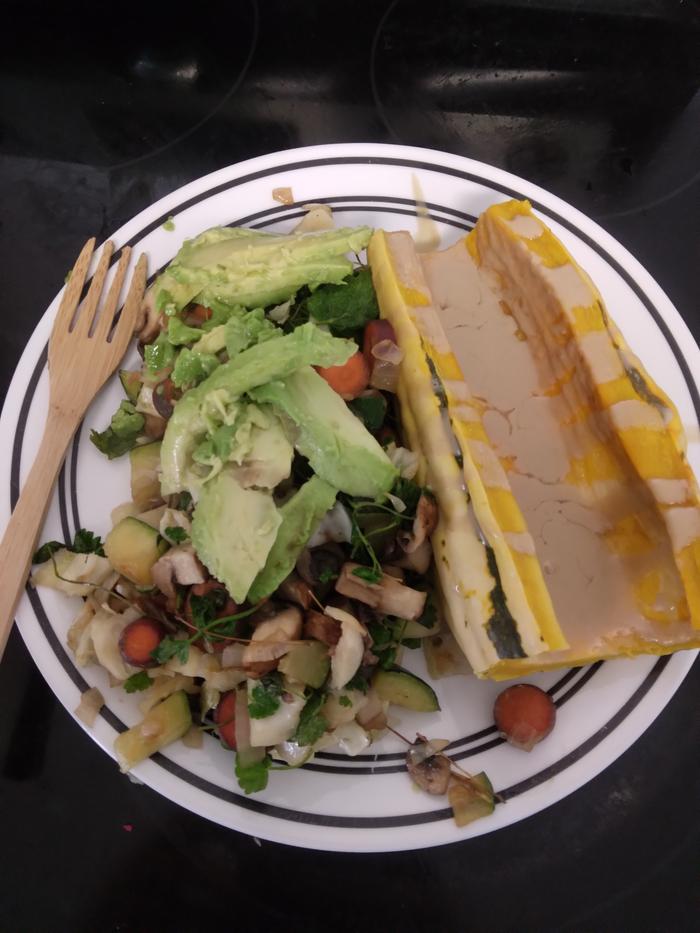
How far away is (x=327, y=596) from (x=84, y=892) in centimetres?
146

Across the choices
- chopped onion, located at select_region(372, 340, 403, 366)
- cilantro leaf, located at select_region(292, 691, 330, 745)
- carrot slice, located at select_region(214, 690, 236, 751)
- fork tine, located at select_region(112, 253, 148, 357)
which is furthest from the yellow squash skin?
fork tine, located at select_region(112, 253, 148, 357)

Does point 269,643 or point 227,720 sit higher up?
point 269,643

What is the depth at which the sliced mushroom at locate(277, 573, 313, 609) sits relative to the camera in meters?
1.88

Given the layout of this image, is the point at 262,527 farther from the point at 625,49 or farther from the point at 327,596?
the point at 625,49

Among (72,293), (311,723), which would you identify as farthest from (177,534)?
(72,293)

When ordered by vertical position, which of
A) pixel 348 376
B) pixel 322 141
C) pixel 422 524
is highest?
pixel 322 141

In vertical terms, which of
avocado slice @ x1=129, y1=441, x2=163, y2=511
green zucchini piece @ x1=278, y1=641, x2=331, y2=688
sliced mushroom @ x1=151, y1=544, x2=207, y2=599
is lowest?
green zucchini piece @ x1=278, y1=641, x2=331, y2=688

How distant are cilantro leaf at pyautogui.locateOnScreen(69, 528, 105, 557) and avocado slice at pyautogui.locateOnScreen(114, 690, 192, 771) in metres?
0.54

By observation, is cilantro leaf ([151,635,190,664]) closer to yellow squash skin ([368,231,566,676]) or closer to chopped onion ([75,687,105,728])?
chopped onion ([75,687,105,728])

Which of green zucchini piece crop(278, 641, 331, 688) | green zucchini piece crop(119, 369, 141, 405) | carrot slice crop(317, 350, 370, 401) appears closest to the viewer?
green zucchini piece crop(278, 641, 331, 688)

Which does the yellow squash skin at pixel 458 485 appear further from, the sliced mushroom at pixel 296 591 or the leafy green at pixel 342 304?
the sliced mushroom at pixel 296 591

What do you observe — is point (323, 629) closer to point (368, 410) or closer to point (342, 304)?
point (368, 410)

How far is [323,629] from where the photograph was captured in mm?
1821

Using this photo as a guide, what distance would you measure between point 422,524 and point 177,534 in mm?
744
